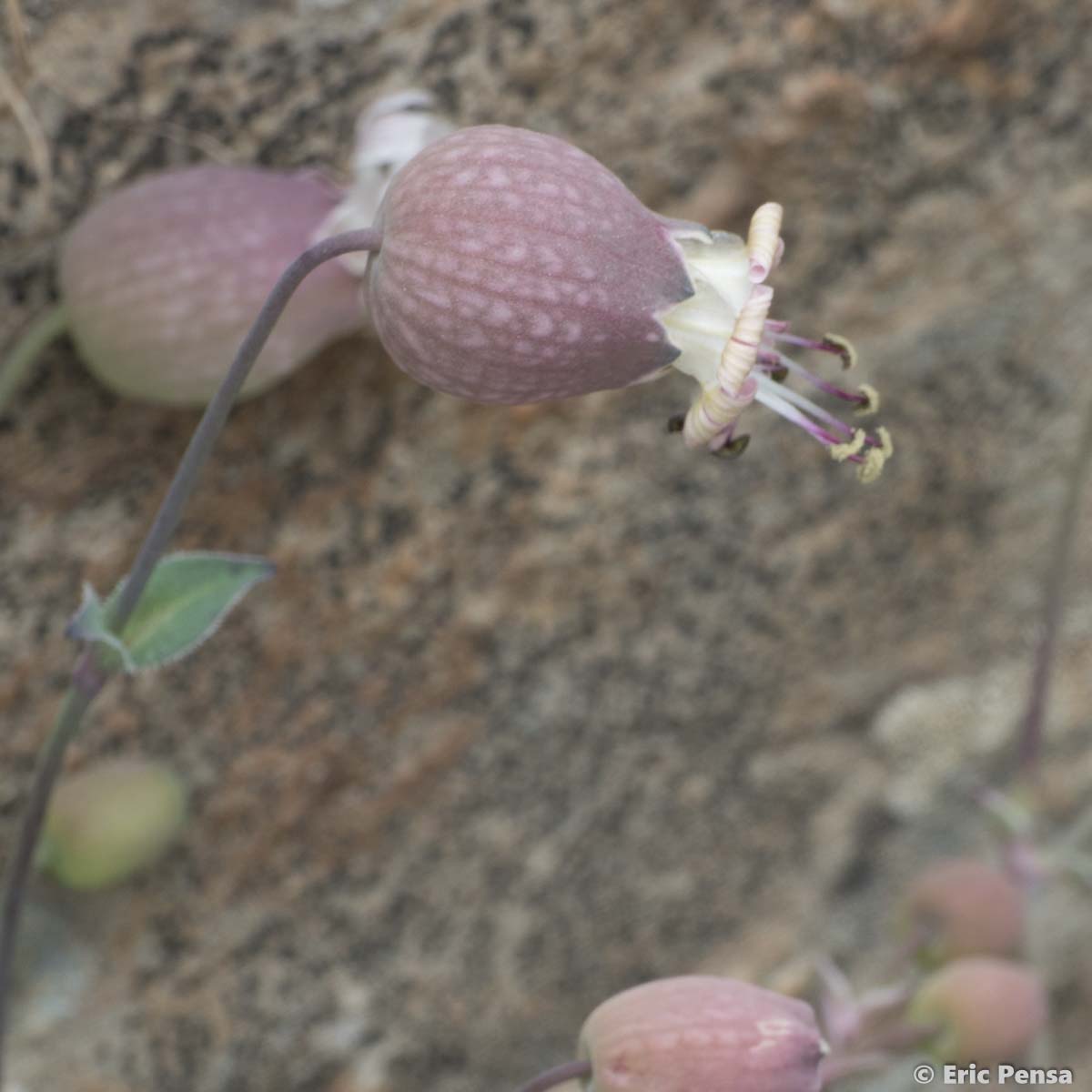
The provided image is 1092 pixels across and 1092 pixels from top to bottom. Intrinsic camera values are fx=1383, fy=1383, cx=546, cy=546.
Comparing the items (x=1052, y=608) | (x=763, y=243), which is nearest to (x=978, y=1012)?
(x=1052, y=608)

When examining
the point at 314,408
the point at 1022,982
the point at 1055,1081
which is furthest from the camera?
the point at 1055,1081

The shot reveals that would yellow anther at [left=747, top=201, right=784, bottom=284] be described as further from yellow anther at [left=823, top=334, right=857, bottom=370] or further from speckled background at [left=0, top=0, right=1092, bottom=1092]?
speckled background at [left=0, top=0, right=1092, bottom=1092]

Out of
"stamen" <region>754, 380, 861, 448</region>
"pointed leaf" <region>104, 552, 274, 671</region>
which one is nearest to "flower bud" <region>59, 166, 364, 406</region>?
"pointed leaf" <region>104, 552, 274, 671</region>

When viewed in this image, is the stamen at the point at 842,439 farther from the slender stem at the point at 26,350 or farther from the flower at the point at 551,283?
the slender stem at the point at 26,350

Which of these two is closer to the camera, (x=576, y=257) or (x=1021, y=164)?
(x=576, y=257)

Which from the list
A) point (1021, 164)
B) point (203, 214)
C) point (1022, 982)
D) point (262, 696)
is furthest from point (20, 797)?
point (1021, 164)

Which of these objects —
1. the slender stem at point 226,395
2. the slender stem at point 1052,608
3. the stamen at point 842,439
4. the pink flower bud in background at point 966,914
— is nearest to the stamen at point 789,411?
the stamen at point 842,439

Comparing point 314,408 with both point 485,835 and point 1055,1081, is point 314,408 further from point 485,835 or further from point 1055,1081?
point 1055,1081
